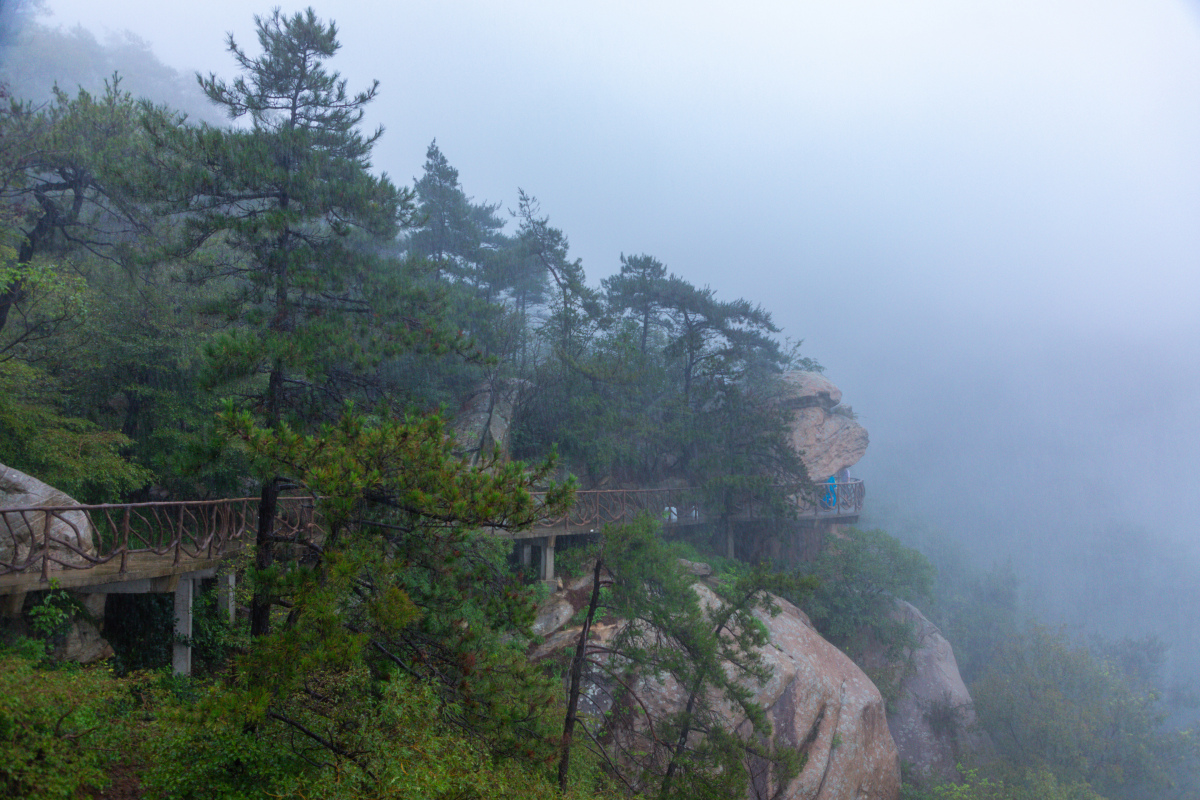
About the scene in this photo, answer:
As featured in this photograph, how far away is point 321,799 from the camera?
4.48m

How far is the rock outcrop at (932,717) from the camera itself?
1802cm

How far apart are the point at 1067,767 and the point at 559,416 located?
18234 mm

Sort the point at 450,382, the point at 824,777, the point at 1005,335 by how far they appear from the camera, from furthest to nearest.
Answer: the point at 1005,335
the point at 450,382
the point at 824,777

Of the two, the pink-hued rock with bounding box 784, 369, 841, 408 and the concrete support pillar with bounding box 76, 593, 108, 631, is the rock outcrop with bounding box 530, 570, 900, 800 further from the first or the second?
the pink-hued rock with bounding box 784, 369, 841, 408

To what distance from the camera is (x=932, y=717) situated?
1872 centimetres

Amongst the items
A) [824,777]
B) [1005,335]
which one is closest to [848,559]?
[824,777]

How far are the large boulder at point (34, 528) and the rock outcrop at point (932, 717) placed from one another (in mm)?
19085

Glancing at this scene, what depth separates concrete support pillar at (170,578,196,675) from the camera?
8.23m

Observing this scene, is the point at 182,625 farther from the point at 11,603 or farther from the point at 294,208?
the point at 294,208

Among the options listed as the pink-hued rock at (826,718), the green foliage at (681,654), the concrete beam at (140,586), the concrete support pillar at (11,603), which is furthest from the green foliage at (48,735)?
the pink-hued rock at (826,718)

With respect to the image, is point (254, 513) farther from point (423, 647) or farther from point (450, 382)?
point (450, 382)

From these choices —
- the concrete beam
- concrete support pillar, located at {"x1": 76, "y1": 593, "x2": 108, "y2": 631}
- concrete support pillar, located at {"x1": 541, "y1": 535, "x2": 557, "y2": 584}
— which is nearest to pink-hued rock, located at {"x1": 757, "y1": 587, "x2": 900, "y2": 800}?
concrete support pillar, located at {"x1": 541, "y1": 535, "x2": 557, "y2": 584}

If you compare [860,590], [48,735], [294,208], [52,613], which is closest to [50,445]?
[52,613]

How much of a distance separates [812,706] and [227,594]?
11.1 meters
